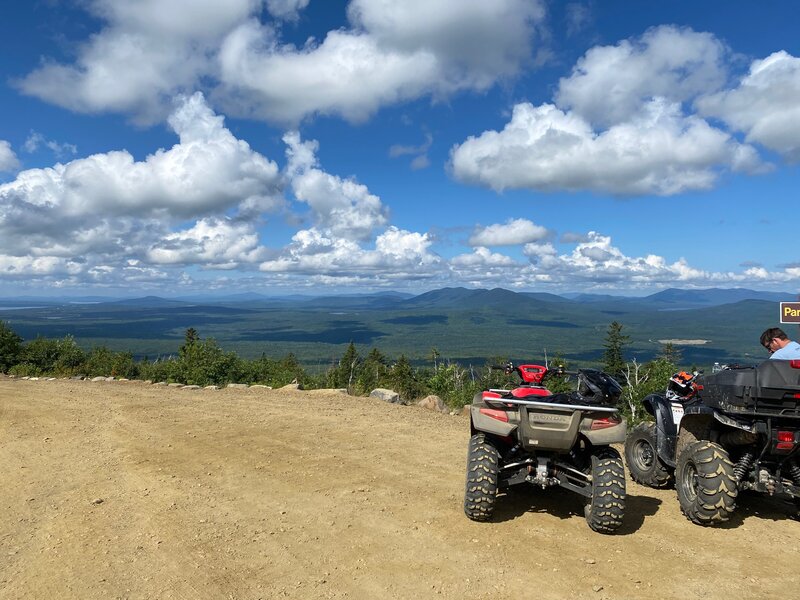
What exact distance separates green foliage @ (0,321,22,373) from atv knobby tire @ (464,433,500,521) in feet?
87.1

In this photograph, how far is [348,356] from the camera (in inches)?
3423

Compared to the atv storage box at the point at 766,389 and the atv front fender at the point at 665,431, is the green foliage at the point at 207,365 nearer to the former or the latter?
the atv front fender at the point at 665,431

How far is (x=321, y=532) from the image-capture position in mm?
5680

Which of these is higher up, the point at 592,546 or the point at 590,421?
the point at 590,421

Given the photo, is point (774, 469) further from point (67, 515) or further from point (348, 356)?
point (348, 356)

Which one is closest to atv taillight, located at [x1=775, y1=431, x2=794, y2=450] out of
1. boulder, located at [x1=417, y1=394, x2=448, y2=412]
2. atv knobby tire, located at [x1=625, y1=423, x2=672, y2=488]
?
atv knobby tire, located at [x1=625, y1=423, x2=672, y2=488]

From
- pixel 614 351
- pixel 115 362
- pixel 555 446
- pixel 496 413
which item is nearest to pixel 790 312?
pixel 555 446

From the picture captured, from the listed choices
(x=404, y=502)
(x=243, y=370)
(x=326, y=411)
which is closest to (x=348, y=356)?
(x=243, y=370)

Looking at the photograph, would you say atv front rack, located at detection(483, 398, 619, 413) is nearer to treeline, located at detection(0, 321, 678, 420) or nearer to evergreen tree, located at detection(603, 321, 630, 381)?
treeline, located at detection(0, 321, 678, 420)

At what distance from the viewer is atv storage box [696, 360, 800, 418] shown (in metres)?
5.65

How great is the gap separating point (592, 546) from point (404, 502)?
227cm

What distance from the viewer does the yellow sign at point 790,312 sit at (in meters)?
7.87

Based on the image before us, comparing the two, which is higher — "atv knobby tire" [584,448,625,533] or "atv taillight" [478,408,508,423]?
"atv taillight" [478,408,508,423]

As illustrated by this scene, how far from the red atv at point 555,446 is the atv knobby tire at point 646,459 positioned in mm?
1883
